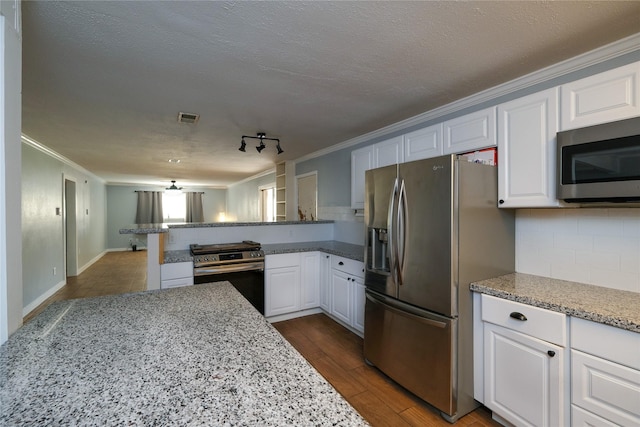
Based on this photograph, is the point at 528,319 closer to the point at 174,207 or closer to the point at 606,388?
the point at 606,388

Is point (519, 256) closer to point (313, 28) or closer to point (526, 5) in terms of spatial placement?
point (526, 5)

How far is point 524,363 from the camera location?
5.31 ft

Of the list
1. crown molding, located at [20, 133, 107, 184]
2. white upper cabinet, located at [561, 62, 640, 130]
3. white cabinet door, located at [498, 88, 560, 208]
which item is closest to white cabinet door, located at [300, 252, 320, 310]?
white cabinet door, located at [498, 88, 560, 208]

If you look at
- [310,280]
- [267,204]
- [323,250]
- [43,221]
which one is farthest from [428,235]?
[267,204]

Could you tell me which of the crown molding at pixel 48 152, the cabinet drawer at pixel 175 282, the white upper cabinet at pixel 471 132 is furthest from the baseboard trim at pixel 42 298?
the white upper cabinet at pixel 471 132

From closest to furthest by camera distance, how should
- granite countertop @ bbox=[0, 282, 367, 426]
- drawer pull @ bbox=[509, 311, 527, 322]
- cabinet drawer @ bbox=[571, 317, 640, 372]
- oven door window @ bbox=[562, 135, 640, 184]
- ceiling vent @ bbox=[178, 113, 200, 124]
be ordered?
granite countertop @ bbox=[0, 282, 367, 426] → cabinet drawer @ bbox=[571, 317, 640, 372] → oven door window @ bbox=[562, 135, 640, 184] → drawer pull @ bbox=[509, 311, 527, 322] → ceiling vent @ bbox=[178, 113, 200, 124]

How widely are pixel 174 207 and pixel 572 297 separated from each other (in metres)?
11.2

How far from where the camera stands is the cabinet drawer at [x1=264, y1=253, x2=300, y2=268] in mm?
3291

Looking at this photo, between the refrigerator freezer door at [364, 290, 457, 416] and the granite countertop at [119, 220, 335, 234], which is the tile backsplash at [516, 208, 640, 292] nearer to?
the refrigerator freezer door at [364, 290, 457, 416]

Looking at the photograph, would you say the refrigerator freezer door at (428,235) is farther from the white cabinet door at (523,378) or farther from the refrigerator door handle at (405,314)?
the white cabinet door at (523,378)

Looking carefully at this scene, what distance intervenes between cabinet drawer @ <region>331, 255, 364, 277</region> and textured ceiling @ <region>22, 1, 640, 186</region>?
1.48m

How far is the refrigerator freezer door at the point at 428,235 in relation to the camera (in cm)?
181

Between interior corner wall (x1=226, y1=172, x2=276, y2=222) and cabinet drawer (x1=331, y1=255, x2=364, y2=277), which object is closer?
cabinet drawer (x1=331, y1=255, x2=364, y2=277)

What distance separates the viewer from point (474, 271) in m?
1.88
